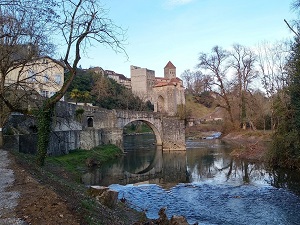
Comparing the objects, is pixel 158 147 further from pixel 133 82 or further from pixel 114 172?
pixel 133 82

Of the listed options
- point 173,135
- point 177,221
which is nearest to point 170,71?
point 173,135

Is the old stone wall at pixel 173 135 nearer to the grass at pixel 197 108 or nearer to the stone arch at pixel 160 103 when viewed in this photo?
the stone arch at pixel 160 103

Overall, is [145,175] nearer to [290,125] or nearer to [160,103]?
[290,125]

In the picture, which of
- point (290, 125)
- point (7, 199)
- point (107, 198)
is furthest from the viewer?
point (290, 125)

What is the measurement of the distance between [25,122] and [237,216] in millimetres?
14824

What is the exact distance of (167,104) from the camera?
64750 mm

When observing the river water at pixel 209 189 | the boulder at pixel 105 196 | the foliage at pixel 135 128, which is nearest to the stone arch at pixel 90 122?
the river water at pixel 209 189

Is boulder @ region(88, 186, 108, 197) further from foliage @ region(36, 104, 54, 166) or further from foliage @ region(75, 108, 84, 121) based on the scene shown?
foliage @ region(75, 108, 84, 121)

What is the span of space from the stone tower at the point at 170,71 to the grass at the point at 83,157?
65349 millimetres

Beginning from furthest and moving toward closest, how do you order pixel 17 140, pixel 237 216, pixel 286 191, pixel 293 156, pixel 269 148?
pixel 269 148, pixel 293 156, pixel 17 140, pixel 286 191, pixel 237 216

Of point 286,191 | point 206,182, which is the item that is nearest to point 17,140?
point 206,182

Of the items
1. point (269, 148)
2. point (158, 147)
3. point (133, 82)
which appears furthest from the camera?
point (133, 82)

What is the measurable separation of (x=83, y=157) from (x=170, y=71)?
7333 centimetres

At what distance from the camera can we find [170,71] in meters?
93.3
